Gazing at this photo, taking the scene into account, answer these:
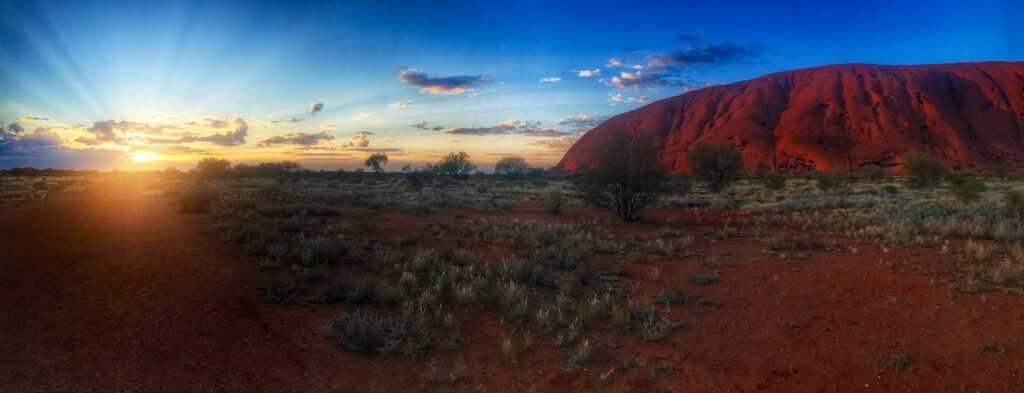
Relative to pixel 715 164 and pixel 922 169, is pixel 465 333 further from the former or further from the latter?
pixel 922 169

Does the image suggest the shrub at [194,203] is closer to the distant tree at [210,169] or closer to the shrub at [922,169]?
the distant tree at [210,169]

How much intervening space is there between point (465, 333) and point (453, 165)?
6818cm

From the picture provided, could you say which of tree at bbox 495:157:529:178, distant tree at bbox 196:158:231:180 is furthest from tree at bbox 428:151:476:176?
distant tree at bbox 196:158:231:180

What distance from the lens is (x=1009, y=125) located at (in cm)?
7375

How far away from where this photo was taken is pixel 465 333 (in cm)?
689

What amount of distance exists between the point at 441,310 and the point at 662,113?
344 ft

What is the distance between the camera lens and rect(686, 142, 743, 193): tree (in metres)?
36.7

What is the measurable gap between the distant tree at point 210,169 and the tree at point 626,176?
44.4 metres

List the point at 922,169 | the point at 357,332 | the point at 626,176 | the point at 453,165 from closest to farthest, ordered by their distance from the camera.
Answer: the point at 357,332
the point at 626,176
the point at 922,169
the point at 453,165

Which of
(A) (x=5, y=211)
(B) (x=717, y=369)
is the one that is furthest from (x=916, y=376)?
(A) (x=5, y=211)

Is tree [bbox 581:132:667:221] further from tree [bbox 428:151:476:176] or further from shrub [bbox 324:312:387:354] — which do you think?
tree [bbox 428:151:476:176]

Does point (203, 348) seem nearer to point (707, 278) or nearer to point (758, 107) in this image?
point (707, 278)

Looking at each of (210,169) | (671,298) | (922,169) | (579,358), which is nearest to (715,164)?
(922,169)

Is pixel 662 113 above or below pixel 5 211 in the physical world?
above
